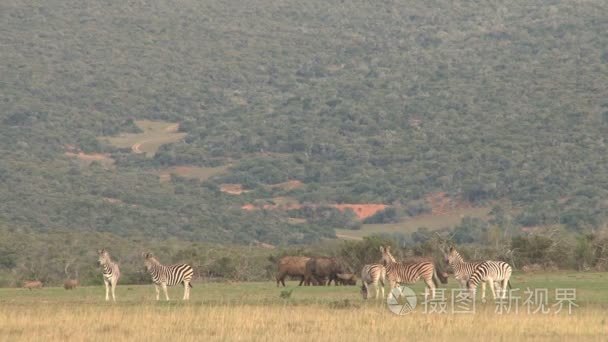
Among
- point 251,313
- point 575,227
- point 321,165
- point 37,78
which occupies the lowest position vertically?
point 251,313

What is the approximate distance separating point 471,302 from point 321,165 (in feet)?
298

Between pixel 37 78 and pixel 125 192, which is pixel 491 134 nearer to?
pixel 125 192

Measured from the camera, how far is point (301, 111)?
461ft

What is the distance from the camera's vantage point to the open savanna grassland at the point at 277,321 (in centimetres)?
2436

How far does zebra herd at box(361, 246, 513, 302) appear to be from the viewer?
3086cm

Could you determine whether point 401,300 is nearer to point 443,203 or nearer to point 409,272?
point 409,272

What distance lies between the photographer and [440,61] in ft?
491

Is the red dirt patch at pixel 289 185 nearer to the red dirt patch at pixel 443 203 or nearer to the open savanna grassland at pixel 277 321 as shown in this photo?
the red dirt patch at pixel 443 203

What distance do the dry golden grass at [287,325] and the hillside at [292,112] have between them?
59.4m

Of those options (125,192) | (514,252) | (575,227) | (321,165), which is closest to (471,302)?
(514,252)

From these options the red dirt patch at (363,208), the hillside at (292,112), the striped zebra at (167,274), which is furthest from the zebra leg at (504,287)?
the red dirt patch at (363,208)

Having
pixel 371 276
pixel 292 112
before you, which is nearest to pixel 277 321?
pixel 371 276

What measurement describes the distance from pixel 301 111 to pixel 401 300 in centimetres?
11017

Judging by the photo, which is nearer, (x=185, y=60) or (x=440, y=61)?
(x=440, y=61)
